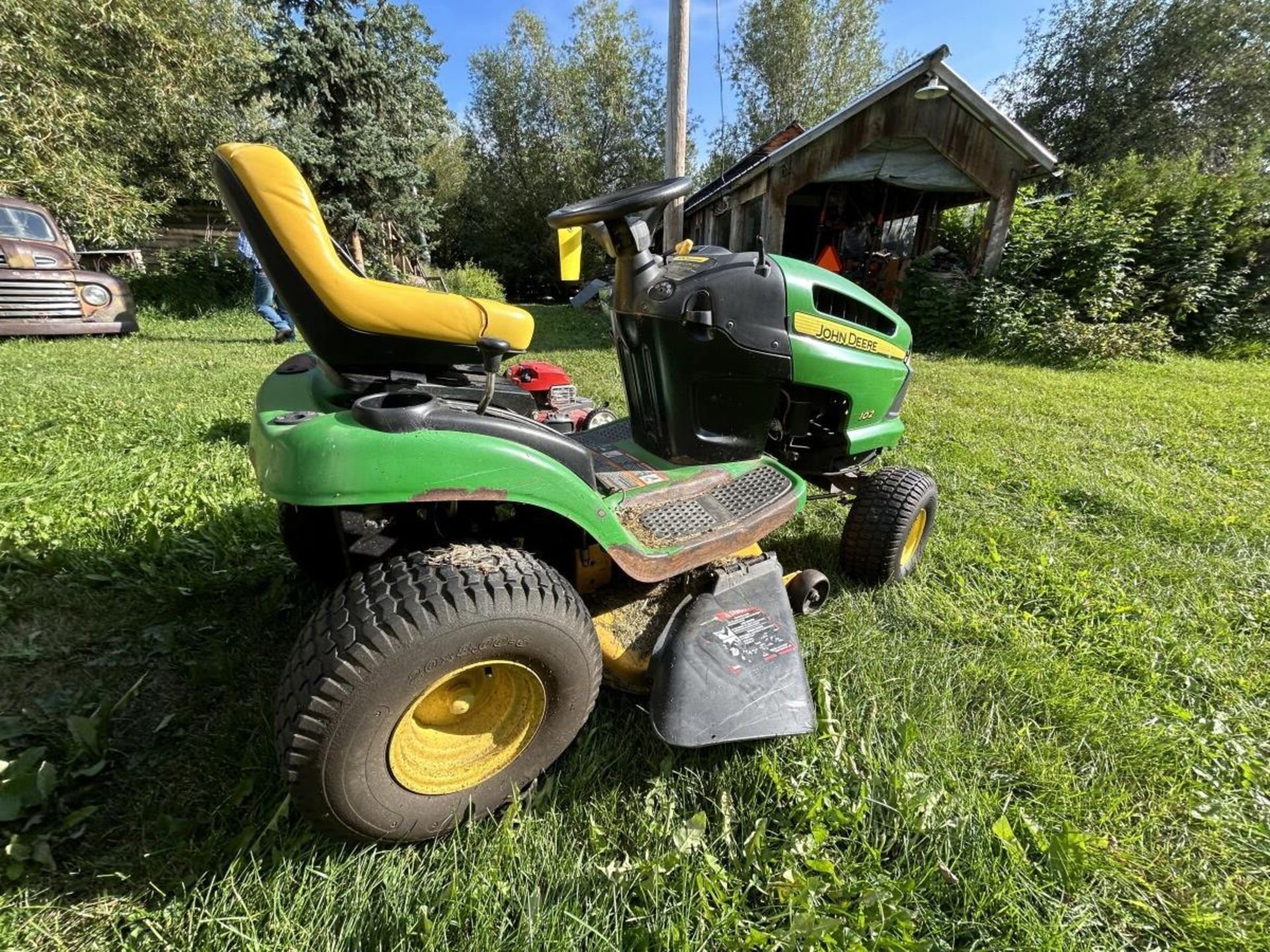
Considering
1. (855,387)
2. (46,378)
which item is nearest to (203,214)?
(46,378)

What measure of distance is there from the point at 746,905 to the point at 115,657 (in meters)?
2.04

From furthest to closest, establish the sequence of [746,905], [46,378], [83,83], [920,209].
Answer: [920,209] < [83,83] < [46,378] < [746,905]

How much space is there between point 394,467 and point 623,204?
118cm

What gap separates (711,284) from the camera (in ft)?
6.58

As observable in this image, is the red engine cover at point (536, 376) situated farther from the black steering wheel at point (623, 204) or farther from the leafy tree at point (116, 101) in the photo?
the leafy tree at point (116, 101)

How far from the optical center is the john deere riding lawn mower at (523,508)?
1.18m

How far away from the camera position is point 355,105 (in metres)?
9.63

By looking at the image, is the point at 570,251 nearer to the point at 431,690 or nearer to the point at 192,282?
the point at 431,690

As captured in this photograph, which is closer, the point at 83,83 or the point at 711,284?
the point at 711,284

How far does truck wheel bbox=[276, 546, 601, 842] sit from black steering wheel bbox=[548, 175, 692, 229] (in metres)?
1.17

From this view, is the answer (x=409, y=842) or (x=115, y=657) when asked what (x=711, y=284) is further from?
(x=115, y=657)

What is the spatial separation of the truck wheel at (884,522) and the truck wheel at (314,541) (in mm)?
1916

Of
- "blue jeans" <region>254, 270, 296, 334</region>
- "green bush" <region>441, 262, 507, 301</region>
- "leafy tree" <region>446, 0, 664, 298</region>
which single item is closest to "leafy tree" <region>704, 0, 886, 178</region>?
"leafy tree" <region>446, 0, 664, 298</region>

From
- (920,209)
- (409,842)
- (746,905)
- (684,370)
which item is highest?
(920,209)
